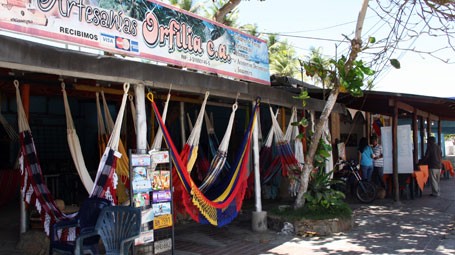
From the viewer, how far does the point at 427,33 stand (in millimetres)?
6500

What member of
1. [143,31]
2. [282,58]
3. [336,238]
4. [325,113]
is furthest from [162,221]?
[282,58]

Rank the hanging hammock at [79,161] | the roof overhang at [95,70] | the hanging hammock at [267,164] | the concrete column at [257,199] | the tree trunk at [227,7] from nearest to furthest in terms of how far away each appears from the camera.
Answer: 1. the roof overhang at [95,70]
2. the hanging hammock at [79,161]
3. the concrete column at [257,199]
4. the hanging hammock at [267,164]
5. the tree trunk at [227,7]

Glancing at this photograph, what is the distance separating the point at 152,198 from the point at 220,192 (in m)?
1.40

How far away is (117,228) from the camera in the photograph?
3.76 meters

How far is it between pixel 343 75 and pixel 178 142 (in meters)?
4.25

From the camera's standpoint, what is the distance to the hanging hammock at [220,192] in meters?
4.76

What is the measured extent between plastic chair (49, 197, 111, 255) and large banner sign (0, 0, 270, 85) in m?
1.58

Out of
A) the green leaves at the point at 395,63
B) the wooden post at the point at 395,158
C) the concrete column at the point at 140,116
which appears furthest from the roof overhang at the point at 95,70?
the wooden post at the point at 395,158

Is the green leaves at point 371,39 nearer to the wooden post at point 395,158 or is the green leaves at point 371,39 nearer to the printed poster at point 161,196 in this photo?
the wooden post at point 395,158

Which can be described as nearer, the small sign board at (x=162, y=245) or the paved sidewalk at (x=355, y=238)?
the small sign board at (x=162, y=245)

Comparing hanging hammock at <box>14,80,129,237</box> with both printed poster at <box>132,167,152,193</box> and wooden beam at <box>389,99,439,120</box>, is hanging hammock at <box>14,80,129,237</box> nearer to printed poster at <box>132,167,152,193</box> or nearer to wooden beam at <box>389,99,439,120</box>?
printed poster at <box>132,167,152,193</box>

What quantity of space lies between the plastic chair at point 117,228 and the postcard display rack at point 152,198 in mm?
357

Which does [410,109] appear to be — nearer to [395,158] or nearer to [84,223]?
[395,158]

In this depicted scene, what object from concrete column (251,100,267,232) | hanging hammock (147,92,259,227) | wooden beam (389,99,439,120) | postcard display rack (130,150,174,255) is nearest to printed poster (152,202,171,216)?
postcard display rack (130,150,174,255)
